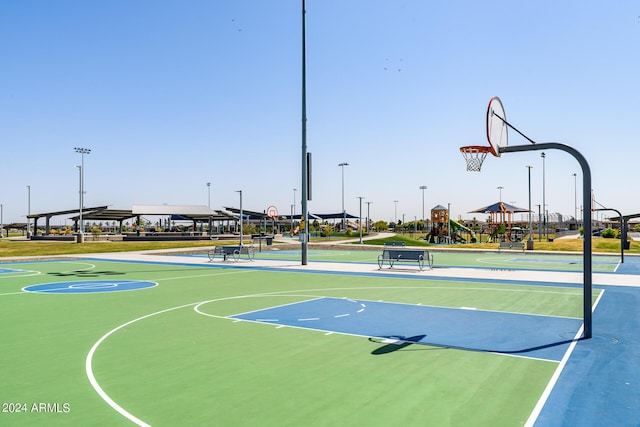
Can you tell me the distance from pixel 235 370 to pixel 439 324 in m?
5.01

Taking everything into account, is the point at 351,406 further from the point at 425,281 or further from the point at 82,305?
the point at 425,281

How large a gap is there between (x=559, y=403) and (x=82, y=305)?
11.7m

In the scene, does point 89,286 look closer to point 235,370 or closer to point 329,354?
point 235,370

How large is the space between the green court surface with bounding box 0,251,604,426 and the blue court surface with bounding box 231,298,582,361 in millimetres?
322

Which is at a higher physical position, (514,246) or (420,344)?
(514,246)

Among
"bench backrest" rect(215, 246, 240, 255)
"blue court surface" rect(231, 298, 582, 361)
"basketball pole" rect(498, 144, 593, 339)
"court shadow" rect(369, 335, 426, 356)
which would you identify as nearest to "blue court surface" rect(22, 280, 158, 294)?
"blue court surface" rect(231, 298, 582, 361)

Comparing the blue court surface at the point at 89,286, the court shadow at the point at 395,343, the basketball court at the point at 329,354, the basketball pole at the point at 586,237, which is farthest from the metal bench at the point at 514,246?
the court shadow at the point at 395,343

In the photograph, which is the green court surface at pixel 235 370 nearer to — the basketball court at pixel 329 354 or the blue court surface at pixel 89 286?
the basketball court at pixel 329 354

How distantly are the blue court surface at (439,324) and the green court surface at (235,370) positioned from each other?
0.32 meters

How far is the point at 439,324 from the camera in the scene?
1040 centimetres

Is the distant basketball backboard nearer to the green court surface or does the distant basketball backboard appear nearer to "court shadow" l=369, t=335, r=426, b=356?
the green court surface

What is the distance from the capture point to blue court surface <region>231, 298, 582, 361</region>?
8664mm

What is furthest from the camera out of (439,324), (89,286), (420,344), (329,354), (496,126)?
(89,286)

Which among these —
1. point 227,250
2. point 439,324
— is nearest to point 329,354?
point 439,324
